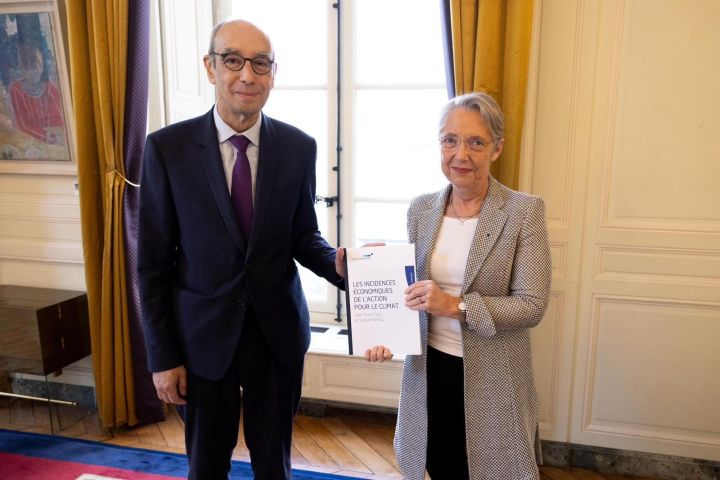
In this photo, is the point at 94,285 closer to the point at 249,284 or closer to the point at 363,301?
the point at 249,284

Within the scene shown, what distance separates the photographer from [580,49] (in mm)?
2250

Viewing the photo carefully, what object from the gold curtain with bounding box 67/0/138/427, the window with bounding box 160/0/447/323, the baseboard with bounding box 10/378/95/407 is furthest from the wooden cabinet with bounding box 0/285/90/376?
the window with bounding box 160/0/447/323

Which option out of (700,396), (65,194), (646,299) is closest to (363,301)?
(646,299)

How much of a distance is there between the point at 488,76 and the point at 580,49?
1.45 ft

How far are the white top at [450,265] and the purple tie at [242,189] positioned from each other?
579 mm

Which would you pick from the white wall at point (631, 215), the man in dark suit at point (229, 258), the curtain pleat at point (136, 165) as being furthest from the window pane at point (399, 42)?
the man in dark suit at point (229, 258)

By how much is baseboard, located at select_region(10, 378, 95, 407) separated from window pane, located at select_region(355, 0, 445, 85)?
2.46 metres

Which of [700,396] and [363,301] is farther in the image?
[700,396]

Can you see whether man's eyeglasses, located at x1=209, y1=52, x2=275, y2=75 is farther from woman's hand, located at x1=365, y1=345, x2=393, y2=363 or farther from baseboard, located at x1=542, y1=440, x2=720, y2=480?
baseboard, located at x1=542, y1=440, x2=720, y2=480

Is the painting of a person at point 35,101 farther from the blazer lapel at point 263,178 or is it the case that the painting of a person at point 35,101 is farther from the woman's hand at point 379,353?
the woman's hand at point 379,353

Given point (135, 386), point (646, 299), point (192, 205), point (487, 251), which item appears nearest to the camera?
point (487, 251)

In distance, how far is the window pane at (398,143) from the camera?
287 centimetres

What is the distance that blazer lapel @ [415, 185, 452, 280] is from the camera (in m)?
1.54

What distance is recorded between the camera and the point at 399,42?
2840 millimetres
